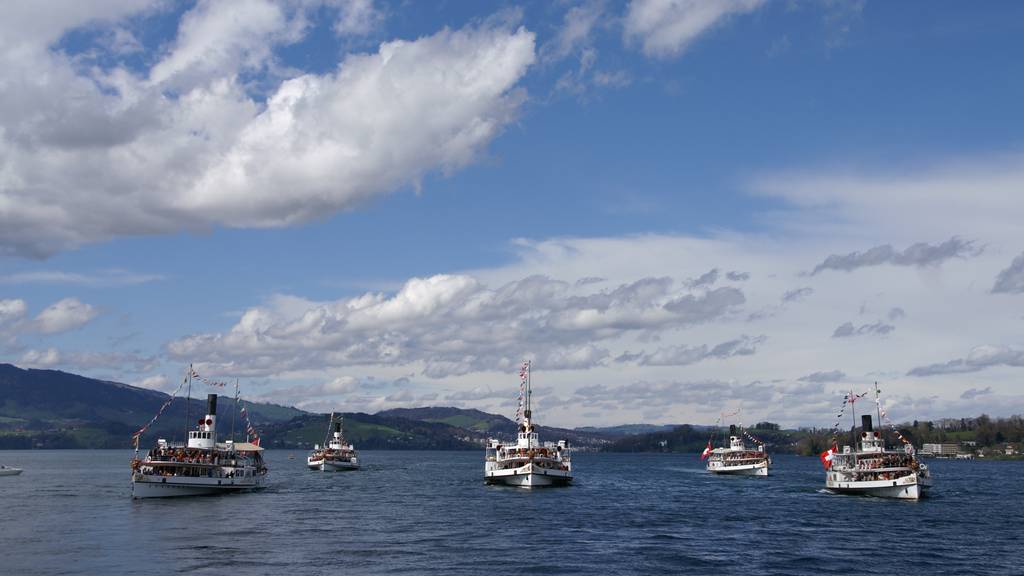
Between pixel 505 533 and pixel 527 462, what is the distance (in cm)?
5533

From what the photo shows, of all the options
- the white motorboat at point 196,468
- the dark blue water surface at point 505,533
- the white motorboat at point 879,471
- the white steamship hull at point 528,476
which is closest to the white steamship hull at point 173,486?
the white motorboat at point 196,468

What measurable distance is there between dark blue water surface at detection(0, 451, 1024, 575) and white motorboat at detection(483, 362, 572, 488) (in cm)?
373

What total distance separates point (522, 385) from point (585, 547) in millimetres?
78174

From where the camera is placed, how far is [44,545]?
76.6 m

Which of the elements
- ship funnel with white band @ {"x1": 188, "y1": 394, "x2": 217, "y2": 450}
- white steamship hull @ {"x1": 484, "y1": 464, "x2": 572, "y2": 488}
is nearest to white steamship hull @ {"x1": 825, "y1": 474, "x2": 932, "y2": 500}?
white steamship hull @ {"x1": 484, "y1": 464, "x2": 572, "y2": 488}

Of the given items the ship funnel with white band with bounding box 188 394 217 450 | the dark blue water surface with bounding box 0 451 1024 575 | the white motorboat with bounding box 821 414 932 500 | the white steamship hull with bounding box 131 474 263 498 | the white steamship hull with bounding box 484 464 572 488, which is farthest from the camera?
the white steamship hull with bounding box 484 464 572 488

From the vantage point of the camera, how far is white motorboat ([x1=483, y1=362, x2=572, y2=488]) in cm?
14100

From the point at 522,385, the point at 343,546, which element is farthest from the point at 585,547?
the point at 522,385

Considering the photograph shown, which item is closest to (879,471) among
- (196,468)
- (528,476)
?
(528,476)

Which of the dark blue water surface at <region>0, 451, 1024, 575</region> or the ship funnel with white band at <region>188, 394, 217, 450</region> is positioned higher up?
the ship funnel with white band at <region>188, 394, 217, 450</region>

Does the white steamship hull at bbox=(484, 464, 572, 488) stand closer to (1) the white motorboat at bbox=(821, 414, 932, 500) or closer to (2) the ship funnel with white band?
(1) the white motorboat at bbox=(821, 414, 932, 500)

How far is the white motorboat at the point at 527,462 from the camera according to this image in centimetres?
14100

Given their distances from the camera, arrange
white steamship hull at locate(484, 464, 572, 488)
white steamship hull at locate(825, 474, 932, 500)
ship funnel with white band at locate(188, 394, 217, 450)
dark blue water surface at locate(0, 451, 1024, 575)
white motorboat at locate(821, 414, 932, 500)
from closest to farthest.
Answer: dark blue water surface at locate(0, 451, 1024, 575) → white steamship hull at locate(825, 474, 932, 500) → white motorboat at locate(821, 414, 932, 500) → ship funnel with white band at locate(188, 394, 217, 450) → white steamship hull at locate(484, 464, 572, 488)

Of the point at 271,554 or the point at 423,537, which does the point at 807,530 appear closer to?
the point at 423,537
